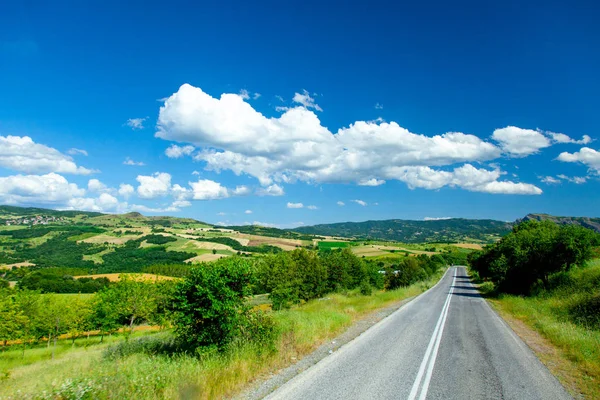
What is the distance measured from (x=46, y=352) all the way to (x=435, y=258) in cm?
14321

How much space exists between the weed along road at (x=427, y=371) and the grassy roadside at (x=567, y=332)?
603 millimetres

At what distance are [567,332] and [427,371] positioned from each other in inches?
398

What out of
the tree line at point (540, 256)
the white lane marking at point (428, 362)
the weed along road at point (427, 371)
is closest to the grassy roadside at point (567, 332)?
the weed along road at point (427, 371)

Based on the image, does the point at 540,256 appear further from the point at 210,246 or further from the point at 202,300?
the point at 210,246

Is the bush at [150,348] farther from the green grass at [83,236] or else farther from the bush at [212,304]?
the green grass at [83,236]

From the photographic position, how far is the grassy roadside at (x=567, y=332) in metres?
9.70

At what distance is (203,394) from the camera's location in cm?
724

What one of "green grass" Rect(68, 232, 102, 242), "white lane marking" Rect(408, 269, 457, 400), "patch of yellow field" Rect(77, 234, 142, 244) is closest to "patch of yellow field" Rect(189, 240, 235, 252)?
"patch of yellow field" Rect(77, 234, 142, 244)

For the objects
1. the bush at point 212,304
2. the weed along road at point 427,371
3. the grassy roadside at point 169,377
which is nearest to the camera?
the grassy roadside at point 169,377

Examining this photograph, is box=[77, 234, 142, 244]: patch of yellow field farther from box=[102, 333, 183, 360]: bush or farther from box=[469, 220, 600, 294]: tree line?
box=[102, 333, 183, 360]: bush

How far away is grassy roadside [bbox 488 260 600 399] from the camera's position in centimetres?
970

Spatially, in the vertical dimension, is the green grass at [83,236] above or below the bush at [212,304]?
below

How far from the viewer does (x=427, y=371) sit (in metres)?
9.69

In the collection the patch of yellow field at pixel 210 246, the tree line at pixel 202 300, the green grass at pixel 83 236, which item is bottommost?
the green grass at pixel 83 236
